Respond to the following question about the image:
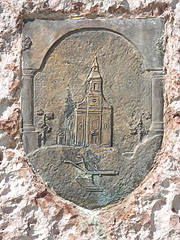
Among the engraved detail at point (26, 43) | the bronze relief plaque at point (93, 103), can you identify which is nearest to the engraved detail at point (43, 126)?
the bronze relief plaque at point (93, 103)

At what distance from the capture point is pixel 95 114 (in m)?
2.71

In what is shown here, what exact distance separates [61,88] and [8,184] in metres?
0.66

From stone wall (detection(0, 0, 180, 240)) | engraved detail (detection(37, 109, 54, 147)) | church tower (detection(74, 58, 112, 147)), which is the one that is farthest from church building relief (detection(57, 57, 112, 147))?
stone wall (detection(0, 0, 180, 240))

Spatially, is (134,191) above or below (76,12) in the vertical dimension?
below

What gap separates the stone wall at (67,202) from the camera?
2627 mm

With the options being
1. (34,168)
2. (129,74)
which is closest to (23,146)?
(34,168)

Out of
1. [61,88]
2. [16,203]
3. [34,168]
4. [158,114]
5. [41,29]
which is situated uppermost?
[41,29]

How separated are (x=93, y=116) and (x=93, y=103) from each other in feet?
0.26

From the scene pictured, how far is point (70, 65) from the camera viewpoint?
2.71m

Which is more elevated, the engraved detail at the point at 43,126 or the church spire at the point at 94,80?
the church spire at the point at 94,80

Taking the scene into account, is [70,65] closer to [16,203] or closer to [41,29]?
[41,29]

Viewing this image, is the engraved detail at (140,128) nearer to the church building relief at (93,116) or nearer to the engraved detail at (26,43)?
the church building relief at (93,116)

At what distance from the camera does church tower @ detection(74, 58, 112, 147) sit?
2705 millimetres

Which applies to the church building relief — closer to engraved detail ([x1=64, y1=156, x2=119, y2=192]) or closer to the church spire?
the church spire
